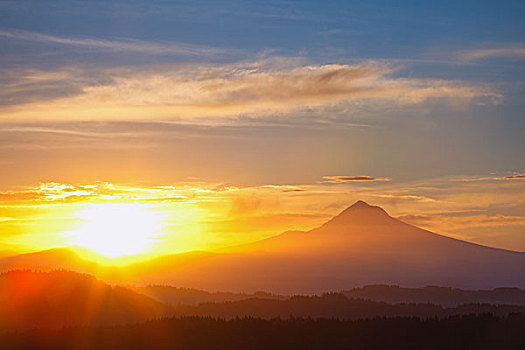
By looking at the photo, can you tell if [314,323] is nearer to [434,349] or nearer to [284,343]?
[284,343]

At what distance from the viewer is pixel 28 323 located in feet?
377

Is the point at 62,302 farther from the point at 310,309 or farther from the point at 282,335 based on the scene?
the point at 310,309

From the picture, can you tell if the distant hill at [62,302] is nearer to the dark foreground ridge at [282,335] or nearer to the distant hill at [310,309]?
the distant hill at [310,309]

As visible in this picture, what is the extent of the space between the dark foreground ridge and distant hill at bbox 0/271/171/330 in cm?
1679

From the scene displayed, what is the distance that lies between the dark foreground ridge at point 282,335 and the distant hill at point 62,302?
16.8m

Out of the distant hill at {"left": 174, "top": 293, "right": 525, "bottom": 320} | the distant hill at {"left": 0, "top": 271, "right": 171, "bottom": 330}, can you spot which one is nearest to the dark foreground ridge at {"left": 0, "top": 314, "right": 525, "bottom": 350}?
the distant hill at {"left": 0, "top": 271, "right": 171, "bottom": 330}

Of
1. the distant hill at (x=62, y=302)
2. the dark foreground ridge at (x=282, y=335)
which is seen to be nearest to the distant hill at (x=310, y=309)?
the distant hill at (x=62, y=302)

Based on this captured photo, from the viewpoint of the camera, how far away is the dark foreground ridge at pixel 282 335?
9275 cm

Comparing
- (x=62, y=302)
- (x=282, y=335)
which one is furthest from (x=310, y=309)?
(x=282, y=335)

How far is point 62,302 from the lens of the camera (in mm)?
128625

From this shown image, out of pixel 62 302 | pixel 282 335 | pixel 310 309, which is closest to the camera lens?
pixel 282 335

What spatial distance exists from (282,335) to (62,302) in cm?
4786

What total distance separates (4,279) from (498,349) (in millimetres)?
83880

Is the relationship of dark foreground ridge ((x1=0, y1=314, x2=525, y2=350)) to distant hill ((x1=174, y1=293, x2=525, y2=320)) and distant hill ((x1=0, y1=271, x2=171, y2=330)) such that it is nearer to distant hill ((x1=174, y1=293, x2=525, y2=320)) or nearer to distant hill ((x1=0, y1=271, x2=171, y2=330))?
distant hill ((x1=0, y1=271, x2=171, y2=330))
